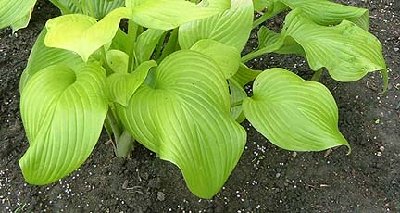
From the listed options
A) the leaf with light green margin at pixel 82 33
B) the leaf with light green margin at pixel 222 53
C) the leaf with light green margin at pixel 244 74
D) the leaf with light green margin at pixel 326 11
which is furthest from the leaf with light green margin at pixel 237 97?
the leaf with light green margin at pixel 82 33

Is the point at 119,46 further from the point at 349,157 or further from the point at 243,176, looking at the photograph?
the point at 349,157

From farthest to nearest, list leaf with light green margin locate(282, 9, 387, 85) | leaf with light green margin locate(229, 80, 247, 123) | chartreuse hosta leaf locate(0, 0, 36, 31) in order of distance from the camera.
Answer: leaf with light green margin locate(229, 80, 247, 123), leaf with light green margin locate(282, 9, 387, 85), chartreuse hosta leaf locate(0, 0, 36, 31)

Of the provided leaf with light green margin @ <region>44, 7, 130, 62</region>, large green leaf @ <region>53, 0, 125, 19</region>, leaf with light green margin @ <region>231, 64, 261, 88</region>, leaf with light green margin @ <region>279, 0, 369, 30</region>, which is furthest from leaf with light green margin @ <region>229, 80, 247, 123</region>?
leaf with light green margin @ <region>44, 7, 130, 62</region>

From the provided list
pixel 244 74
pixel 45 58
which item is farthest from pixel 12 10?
pixel 244 74

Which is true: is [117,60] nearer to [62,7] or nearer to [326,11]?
[62,7]

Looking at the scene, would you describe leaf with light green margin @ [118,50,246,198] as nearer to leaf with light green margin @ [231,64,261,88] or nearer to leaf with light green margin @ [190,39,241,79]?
leaf with light green margin @ [190,39,241,79]

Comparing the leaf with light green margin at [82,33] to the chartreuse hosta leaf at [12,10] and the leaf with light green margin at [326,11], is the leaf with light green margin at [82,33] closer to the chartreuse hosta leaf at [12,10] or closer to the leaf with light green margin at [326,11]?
the chartreuse hosta leaf at [12,10]

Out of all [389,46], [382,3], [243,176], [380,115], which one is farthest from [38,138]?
→ [382,3]
